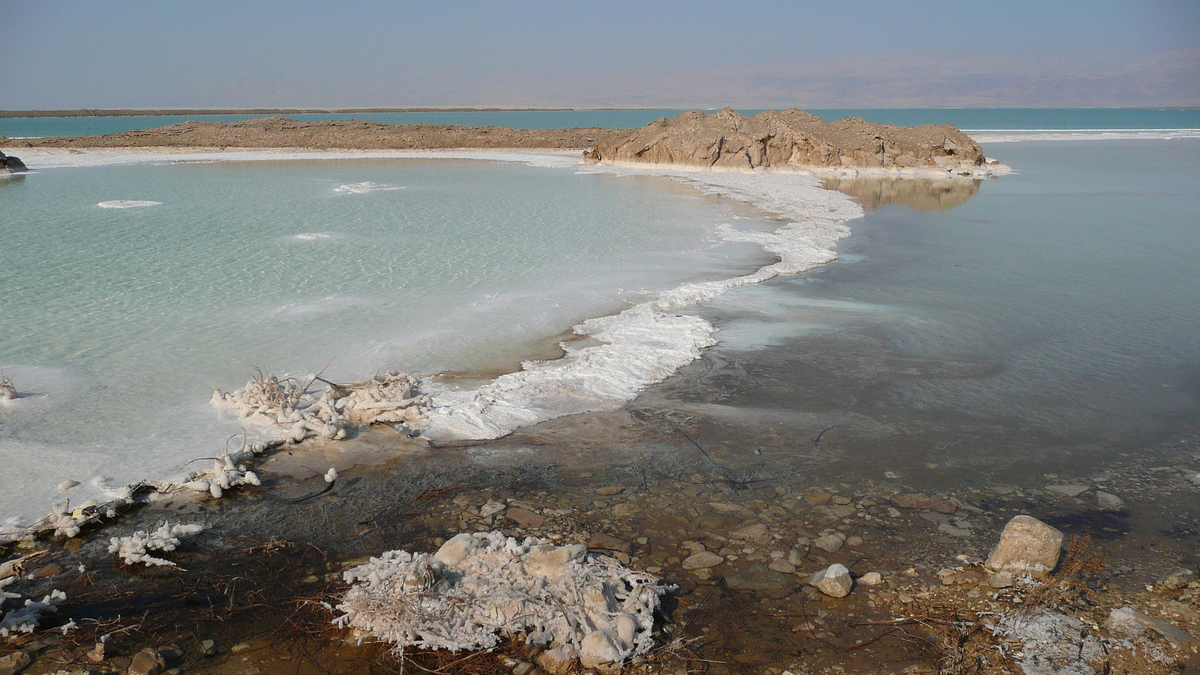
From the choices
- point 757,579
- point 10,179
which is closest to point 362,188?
point 10,179

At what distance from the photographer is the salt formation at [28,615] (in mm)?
3092

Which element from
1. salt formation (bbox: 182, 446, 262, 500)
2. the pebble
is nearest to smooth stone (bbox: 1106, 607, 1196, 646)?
the pebble

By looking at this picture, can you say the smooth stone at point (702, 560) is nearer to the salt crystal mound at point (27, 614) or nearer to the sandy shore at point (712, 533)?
the sandy shore at point (712, 533)

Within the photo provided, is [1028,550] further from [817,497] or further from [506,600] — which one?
[506,600]

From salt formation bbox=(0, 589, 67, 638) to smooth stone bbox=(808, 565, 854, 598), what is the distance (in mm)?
3305

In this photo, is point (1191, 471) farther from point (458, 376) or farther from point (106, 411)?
point (106, 411)

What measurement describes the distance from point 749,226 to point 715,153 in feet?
38.7

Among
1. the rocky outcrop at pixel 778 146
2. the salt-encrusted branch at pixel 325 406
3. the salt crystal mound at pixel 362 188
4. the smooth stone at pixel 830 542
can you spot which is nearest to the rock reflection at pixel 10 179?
the salt crystal mound at pixel 362 188

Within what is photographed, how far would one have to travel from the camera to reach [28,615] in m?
3.15

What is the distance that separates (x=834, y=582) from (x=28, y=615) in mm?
3417

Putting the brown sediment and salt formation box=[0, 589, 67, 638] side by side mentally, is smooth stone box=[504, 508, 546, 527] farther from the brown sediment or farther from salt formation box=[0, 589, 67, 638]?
salt formation box=[0, 589, 67, 638]

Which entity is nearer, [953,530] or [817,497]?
[953,530]

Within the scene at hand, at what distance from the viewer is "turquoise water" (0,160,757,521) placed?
5188mm

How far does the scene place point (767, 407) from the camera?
5664 mm
